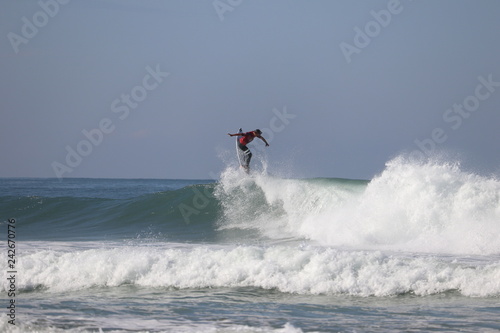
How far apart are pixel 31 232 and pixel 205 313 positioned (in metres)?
12.3

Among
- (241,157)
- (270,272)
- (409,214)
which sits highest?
(241,157)

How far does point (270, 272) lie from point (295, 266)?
0.49 m

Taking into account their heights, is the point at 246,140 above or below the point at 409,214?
above

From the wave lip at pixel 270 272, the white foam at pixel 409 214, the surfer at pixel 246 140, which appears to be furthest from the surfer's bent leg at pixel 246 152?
the wave lip at pixel 270 272

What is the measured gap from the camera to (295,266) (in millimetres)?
10383

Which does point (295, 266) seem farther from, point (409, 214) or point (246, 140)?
point (246, 140)

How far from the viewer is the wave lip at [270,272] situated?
956 centimetres

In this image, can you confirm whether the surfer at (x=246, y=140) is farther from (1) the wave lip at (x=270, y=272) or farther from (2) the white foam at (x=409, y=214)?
(1) the wave lip at (x=270, y=272)

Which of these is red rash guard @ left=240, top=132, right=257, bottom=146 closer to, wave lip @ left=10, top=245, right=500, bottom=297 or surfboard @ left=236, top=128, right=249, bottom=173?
surfboard @ left=236, top=128, right=249, bottom=173

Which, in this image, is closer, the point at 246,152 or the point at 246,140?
the point at 246,140

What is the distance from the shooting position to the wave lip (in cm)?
956

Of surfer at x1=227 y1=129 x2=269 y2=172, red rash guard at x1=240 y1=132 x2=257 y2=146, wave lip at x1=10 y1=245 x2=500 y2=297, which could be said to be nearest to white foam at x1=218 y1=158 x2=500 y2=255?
wave lip at x1=10 y1=245 x2=500 y2=297

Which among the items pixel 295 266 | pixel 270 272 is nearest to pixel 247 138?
pixel 295 266

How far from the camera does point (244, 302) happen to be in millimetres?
9086
